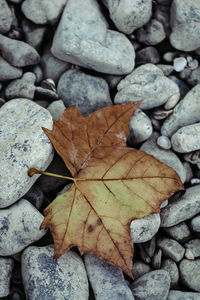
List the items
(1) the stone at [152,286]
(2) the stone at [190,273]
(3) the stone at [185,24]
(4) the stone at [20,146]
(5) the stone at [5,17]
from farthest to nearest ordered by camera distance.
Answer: (3) the stone at [185,24] → (5) the stone at [5,17] → (2) the stone at [190,273] → (1) the stone at [152,286] → (4) the stone at [20,146]

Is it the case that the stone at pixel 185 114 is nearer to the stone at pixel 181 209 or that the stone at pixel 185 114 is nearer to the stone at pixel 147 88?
the stone at pixel 147 88

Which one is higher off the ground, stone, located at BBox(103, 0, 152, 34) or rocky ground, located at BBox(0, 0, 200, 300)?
stone, located at BBox(103, 0, 152, 34)

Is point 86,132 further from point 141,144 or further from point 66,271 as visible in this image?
point 66,271

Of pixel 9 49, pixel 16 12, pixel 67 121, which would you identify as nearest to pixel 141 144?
pixel 67 121

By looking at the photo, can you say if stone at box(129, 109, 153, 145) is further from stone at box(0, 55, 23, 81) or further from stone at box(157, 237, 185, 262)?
stone at box(0, 55, 23, 81)

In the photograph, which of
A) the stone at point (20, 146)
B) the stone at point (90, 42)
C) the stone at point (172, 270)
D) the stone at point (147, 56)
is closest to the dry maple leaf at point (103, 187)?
the stone at point (20, 146)

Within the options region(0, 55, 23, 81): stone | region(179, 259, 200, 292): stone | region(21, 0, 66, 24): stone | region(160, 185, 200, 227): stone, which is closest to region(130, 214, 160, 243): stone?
region(160, 185, 200, 227): stone

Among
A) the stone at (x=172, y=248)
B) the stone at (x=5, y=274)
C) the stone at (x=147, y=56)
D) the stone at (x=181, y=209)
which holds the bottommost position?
the stone at (x=172, y=248)
